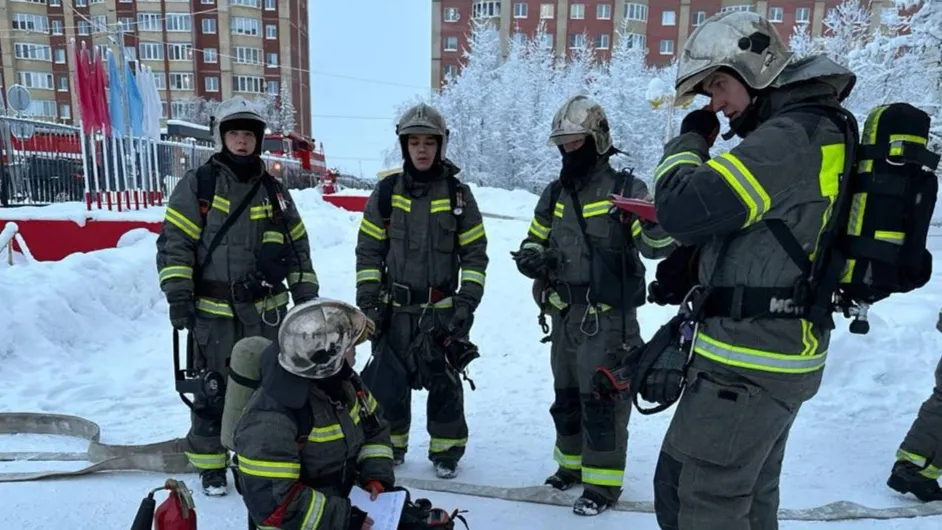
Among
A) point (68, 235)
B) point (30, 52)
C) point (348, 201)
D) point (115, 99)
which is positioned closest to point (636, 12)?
point (348, 201)

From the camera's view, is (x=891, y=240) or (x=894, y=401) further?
(x=894, y=401)

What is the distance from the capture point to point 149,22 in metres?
50.8

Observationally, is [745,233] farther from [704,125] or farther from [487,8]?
[487,8]

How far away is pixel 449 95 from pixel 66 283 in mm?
30813

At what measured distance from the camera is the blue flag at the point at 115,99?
32.3 feet

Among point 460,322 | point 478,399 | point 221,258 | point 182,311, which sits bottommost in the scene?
point 478,399

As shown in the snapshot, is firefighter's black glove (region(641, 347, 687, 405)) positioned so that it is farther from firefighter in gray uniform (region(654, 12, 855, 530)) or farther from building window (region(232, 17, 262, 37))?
building window (region(232, 17, 262, 37))

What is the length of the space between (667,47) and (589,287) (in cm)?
5443

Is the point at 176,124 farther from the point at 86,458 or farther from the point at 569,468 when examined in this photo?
the point at 569,468

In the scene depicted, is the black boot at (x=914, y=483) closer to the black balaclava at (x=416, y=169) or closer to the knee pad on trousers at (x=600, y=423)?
the knee pad on trousers at (x=600, y=423)

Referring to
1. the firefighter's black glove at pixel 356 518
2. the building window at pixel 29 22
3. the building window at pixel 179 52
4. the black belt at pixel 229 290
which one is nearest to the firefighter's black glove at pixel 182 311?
the black belt at pixel 229 290

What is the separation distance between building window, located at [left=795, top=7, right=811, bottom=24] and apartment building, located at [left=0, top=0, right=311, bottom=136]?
42990 millimetres

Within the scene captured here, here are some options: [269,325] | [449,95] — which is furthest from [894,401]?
[449,95]

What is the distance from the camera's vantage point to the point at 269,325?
3574 millimetres
